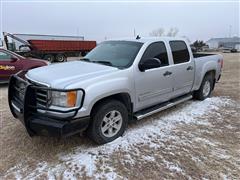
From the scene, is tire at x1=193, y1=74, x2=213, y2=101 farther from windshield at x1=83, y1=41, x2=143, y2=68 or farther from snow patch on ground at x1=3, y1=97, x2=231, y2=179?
windshield at x1=83, y1=41, x2=143, y2=68

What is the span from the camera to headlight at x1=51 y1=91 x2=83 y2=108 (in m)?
3.10

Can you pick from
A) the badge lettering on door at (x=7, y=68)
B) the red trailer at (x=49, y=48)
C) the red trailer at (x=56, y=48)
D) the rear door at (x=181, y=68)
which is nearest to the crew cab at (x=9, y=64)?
the badge lettering on door at (x=7, y=68)

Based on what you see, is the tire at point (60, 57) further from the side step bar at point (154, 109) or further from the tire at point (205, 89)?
the side step bar at point (154, 109)

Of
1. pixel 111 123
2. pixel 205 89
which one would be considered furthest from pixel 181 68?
pixel 111 123

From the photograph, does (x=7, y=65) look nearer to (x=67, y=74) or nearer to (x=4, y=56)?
(x=4, y=56)

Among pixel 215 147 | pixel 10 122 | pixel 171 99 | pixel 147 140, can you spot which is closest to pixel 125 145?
pixel 147 140

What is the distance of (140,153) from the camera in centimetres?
350

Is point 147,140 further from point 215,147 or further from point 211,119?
point 211,119

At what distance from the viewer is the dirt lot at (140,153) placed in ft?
9.98

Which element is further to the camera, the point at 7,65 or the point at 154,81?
the point at 7,65

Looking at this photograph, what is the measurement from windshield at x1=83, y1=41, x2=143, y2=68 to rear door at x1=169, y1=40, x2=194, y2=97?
3.41 feet

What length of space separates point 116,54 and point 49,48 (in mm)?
20077

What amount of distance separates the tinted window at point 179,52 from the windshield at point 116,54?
0.99 meters

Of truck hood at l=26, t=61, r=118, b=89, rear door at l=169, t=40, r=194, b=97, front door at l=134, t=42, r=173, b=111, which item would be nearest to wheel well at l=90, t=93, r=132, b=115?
front door at l=134, t=42, r=173, b=111
